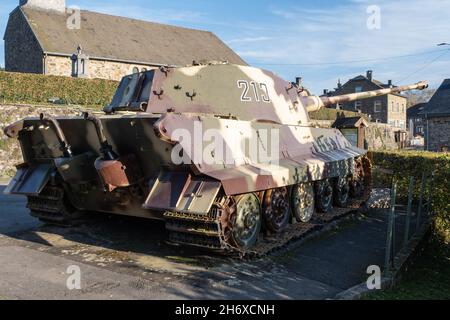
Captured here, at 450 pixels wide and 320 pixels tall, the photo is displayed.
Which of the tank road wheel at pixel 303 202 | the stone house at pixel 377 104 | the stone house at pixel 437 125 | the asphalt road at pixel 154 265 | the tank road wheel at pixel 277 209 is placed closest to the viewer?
the asphalt road at pixel 154 265

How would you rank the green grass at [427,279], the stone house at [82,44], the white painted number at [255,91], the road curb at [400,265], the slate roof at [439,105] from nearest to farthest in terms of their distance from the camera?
1. the road curb at [400,265]
2. the green grass at [427,279]
3. the white painted number at [255,91]
4. the stone house at [82,44]
5. the slate roof at [439,105]

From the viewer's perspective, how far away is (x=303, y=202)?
923 centimetres

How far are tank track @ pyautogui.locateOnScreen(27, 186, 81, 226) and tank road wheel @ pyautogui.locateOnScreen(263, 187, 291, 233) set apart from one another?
3477mm

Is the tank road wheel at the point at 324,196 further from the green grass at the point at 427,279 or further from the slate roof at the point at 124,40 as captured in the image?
the slate roof at the point at 124,40

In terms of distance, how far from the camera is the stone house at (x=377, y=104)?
5625cm

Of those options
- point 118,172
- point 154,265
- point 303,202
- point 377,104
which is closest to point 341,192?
point 303,202

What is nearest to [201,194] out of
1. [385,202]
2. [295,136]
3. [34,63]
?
[295,136]

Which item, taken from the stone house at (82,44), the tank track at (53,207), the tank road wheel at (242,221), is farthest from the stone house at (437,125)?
the tank track at (53,207)

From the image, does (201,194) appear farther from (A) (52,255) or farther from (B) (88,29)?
(B) (88,29)

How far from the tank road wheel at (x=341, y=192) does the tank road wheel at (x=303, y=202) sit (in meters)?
1.50

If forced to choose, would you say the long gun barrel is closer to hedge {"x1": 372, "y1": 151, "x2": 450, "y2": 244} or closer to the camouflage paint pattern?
the camouflage paint pattern

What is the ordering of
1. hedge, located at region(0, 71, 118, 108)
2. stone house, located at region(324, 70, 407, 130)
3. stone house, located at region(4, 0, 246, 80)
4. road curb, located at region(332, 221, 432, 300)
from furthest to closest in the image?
stone house, located at region(324, 70, 407, 130), stone house, located at region(4, 0, 246, 80), hedge, located at region(0, 71, 118, 108), road curb, located at region(332, 221, 432, 300)

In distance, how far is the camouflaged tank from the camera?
6.45 meters

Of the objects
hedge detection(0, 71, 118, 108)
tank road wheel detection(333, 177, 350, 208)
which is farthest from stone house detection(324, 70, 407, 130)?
tank road wheel detection(333, 177, 350, 208)
